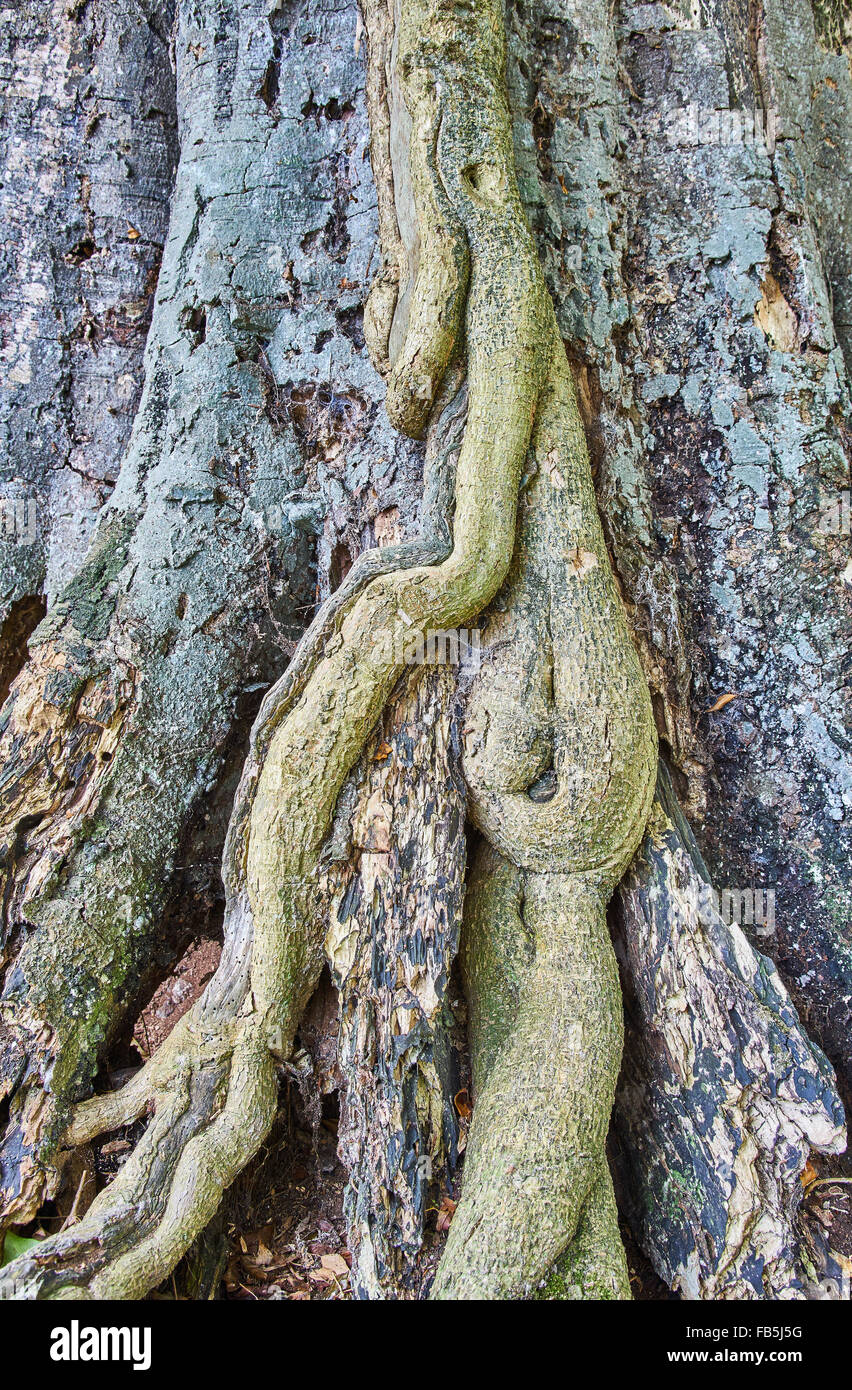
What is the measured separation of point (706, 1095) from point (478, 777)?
852mm

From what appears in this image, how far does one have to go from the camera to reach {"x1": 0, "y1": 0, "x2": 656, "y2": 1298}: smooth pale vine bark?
1750 millimetres

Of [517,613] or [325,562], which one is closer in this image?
[517,613]

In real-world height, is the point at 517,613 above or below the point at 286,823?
above

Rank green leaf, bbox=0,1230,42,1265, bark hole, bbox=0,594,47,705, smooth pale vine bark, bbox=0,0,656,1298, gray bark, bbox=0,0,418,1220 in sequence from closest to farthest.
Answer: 1. smooth pale vine bark, bbox=0,0,656,1298
2. green leaf, bbox=0,1230,42,1265
3. gray bark, bbox=0,0,418,1220
4. bark hole, bbox=0,594,47,705

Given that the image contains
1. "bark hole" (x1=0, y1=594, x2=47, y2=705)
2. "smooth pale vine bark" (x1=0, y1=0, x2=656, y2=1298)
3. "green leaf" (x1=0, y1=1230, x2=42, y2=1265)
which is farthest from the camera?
"bark hole" (x1=0, y1=594, x2=47, y2=705)

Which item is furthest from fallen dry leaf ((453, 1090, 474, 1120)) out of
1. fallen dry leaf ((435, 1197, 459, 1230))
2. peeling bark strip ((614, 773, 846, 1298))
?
peeling bark strip ((614, 773, 846, 1298))

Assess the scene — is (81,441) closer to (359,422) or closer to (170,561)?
(170,561)

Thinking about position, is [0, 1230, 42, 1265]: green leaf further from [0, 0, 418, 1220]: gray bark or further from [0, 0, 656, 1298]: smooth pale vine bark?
[0, 0, 656, 1298]: smooth pale vine bark

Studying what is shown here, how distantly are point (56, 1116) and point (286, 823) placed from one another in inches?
33.8

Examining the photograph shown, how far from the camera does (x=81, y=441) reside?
2.79 meters

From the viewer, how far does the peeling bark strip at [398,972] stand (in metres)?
1.83

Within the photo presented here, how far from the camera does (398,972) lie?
1.92m

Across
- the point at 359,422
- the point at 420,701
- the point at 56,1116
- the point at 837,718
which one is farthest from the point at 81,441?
the point at 837,718

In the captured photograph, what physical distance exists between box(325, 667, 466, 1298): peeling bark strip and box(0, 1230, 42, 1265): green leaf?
0.70 m
